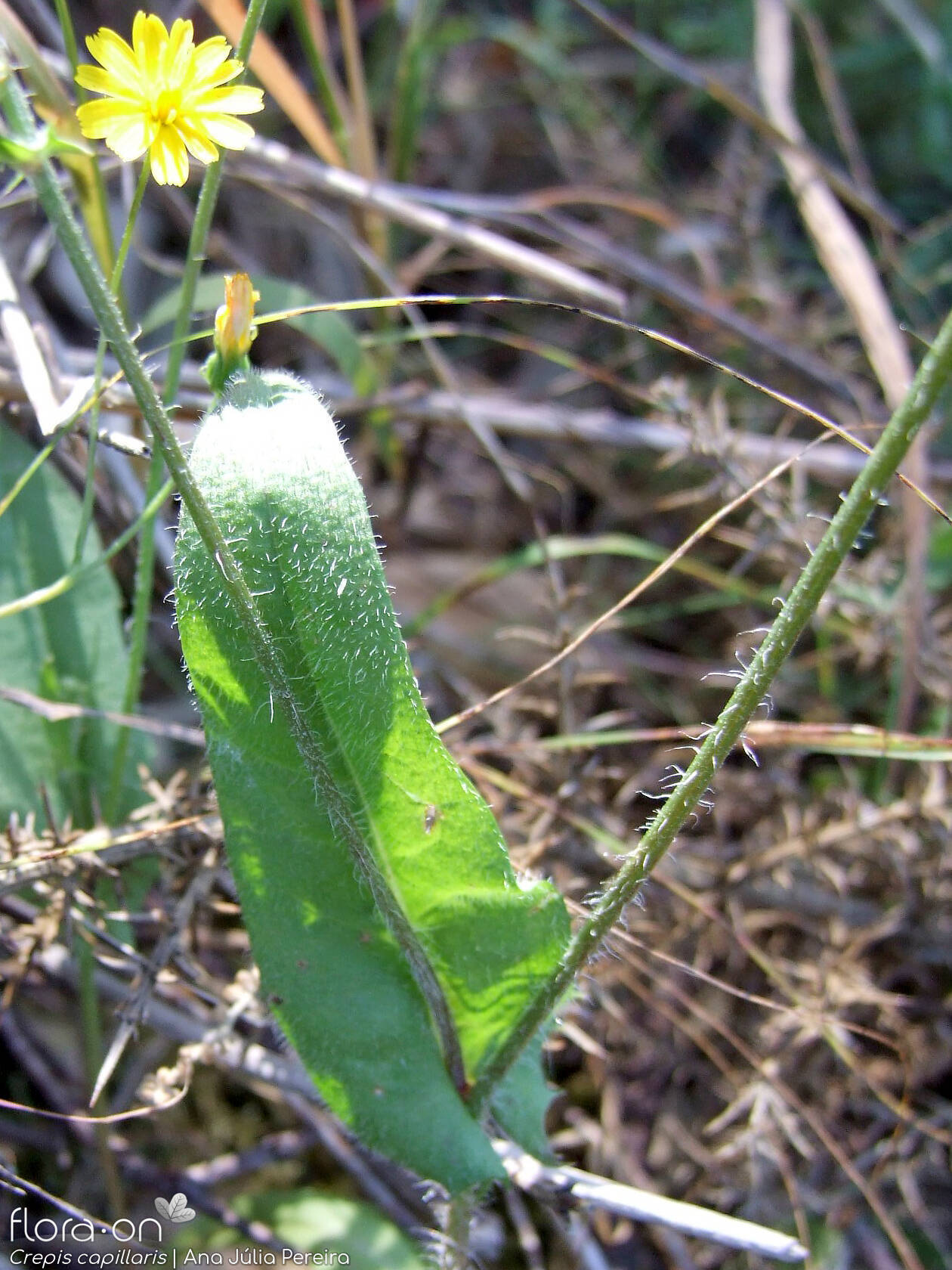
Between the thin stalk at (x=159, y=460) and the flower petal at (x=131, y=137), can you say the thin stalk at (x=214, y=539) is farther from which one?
the thin stalk at (x=159, y=460)

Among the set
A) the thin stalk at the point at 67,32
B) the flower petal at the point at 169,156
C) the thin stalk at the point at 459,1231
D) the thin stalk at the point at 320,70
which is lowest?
the thin stalk at the point at 459,1231

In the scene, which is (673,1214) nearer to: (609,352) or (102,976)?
(102,976)

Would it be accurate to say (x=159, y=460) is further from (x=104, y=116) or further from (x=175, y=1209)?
(x=175, y=1209)

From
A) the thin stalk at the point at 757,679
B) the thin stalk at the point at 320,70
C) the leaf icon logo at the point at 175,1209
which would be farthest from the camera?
the thin stalk at the point at 320,70

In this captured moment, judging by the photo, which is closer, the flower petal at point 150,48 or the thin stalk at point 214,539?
the thin stalk at point 214,539

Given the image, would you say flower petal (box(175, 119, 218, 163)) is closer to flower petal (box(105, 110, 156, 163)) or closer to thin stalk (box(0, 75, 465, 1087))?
flower petal (box(105, 110, 156, 163))

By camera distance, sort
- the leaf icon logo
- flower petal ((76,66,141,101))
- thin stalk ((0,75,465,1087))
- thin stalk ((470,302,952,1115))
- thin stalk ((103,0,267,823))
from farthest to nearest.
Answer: the leaf icon logo → thin stalk ((103,0,267,823)) → flower petal ((76,66,141,101)) → thin stalk ((0,75,465,1087)) → thin stalk ((470,302,952,1115))

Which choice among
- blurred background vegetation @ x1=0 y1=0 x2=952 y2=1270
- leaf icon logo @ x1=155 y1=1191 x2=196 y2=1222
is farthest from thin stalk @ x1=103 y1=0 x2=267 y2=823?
leaf icon logo @ x1=155 y1=1191 x2=196 y2=1222

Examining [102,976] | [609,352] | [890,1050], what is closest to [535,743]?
[102,976]

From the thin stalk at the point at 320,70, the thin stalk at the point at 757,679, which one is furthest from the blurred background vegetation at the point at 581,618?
the thin stalk at the point at 757,679
